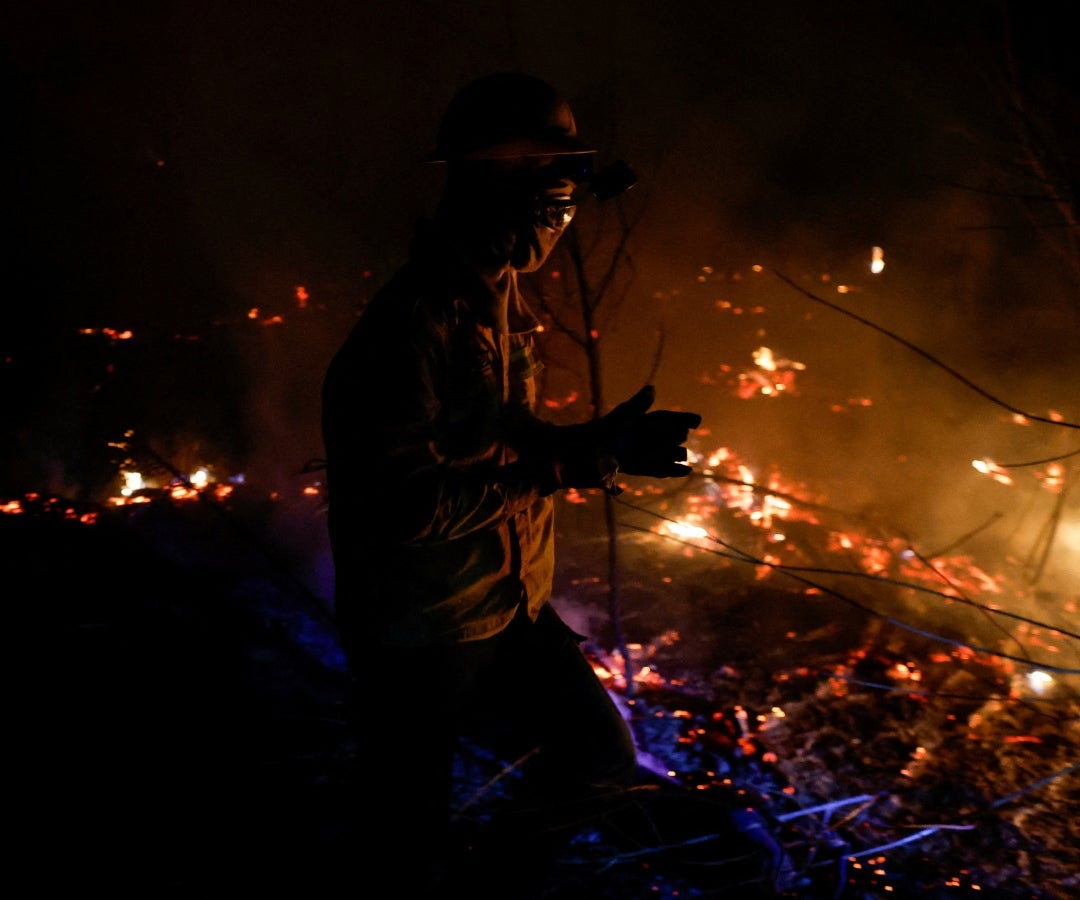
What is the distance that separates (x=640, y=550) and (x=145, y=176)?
31.0 feet

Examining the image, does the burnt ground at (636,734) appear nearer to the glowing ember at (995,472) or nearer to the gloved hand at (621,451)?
the gloved hand at (621,451)

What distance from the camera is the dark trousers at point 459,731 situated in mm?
2436

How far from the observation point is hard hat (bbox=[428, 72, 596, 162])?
244 cm

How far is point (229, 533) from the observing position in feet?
23.7

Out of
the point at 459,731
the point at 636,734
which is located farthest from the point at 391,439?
the point at 636,734

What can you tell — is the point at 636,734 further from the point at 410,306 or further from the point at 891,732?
the point at 410,306

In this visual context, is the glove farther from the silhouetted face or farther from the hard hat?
the hard hat

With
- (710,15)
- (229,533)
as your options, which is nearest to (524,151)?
(229,533)

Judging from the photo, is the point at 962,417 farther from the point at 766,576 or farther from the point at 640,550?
the point at 640,550

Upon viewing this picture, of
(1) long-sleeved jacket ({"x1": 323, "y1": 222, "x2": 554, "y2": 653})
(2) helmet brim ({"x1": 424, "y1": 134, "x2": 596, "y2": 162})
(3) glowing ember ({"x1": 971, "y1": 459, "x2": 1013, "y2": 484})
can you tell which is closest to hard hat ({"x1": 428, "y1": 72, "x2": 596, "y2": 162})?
(2) helmet brim ({"x1": 424, "y1": 134, "x2": 596, "y2": 162})

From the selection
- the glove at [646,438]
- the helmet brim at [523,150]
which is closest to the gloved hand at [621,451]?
the glove at [646,438]

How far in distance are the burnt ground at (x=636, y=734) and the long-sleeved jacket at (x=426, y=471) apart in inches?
15.6

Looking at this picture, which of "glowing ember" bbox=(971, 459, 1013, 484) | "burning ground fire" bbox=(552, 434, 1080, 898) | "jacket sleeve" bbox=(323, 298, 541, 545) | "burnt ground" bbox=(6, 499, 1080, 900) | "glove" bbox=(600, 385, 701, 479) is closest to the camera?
"jacket sleeve" bbox=(323, 298, 541, 545)

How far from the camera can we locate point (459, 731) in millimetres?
2662
